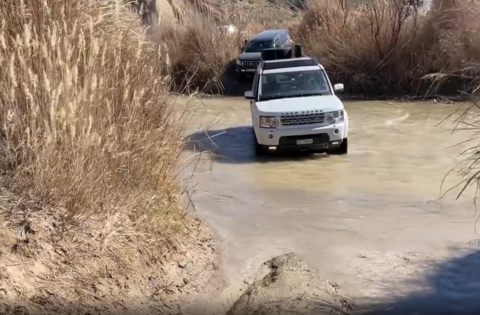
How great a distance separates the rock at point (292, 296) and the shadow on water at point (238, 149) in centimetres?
520

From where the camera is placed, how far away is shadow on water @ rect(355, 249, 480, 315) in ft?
19.3

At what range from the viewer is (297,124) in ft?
40.5

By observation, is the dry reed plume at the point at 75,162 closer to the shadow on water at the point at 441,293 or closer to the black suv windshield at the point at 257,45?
the shadow on water at the point at 441,293

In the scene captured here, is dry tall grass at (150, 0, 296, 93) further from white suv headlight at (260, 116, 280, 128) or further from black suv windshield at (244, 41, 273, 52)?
white suv headlight at (260, 116, 280, 128)

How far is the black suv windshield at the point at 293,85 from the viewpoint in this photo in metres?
13.3

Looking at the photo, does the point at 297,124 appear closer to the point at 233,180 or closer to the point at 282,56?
the point at 233,180

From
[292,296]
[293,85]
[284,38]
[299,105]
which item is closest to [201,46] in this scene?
[284,38]

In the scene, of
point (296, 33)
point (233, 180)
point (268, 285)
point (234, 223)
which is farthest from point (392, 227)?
point (296, 33)

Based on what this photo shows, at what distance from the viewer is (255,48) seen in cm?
2359

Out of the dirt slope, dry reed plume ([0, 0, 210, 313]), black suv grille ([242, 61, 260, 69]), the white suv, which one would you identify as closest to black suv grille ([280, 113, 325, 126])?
the white suv

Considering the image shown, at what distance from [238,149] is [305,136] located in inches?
91.8

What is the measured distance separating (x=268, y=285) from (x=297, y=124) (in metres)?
6.49

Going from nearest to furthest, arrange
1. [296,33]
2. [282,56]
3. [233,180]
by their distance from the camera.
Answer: [233,180], [282,56], [296,33]

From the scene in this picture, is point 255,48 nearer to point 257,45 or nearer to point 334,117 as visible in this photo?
point 257,45
